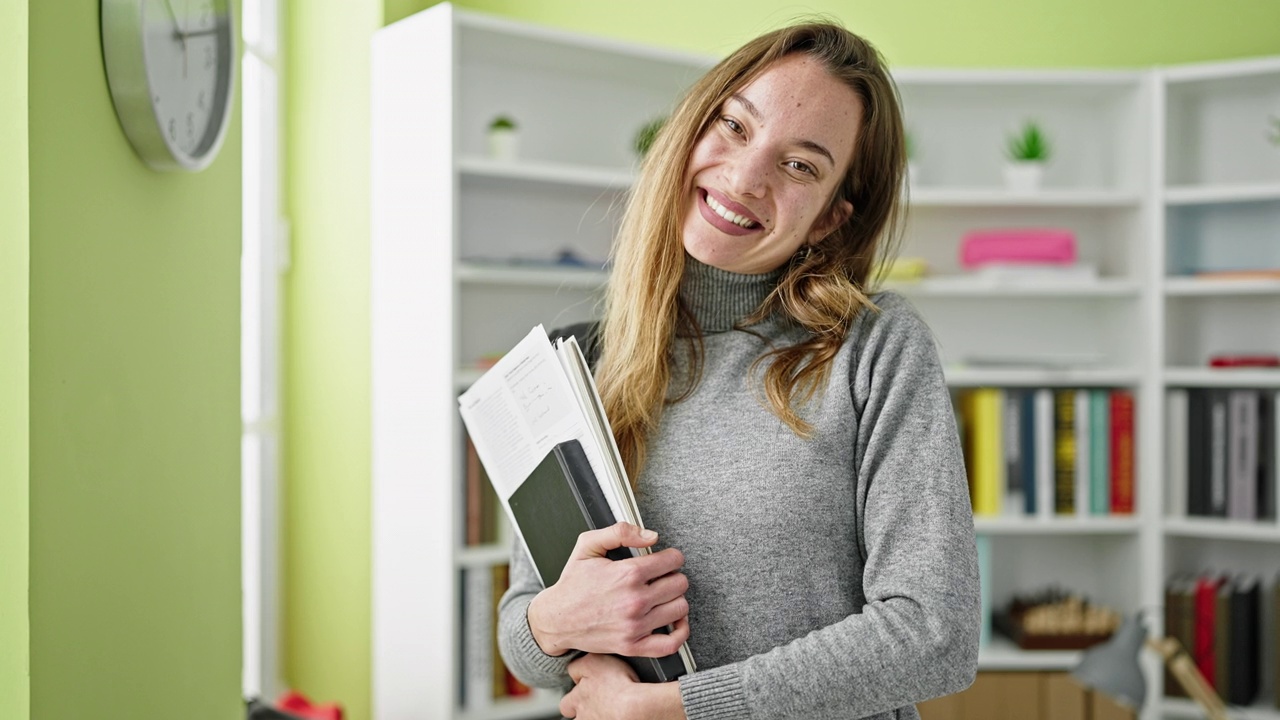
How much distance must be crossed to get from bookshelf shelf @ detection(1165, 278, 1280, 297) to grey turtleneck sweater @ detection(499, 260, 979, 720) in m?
2.05

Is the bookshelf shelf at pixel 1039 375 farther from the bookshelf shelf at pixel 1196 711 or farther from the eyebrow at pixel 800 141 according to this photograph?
the eyebrow at pixel 800 141

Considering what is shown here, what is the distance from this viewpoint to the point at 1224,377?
2.71 meters

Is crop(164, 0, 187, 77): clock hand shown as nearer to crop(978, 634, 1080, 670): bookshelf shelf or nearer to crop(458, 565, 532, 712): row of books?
crop(458, 565, 532, 712): row of books

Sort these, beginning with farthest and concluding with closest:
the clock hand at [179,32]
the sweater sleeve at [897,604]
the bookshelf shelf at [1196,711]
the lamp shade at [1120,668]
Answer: the bookshelf shelf at [1196,711]
the lamp shade at [1120,668]
the clock hand at [179,32]
the sweater sleeve at [897,604]

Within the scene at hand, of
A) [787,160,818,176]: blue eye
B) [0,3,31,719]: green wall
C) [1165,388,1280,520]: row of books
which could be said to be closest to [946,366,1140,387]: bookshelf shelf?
[1165,388,1280,520]: row of books

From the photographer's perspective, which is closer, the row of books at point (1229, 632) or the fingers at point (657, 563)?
the fingers at point (657, 563)

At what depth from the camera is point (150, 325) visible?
118cm

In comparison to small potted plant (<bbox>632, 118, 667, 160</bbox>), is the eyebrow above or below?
below

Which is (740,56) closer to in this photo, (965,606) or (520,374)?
(520,374)

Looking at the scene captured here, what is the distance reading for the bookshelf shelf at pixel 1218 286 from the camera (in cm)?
266

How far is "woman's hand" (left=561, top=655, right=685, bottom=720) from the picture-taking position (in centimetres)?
95

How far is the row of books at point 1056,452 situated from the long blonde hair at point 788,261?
1819 mm

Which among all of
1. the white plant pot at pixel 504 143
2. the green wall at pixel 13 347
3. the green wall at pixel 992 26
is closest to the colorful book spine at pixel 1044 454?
the green wall at pixel 992 26

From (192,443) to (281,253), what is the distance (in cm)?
124
